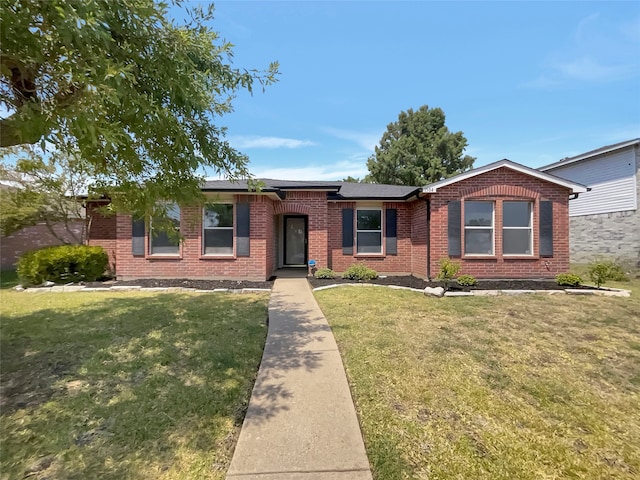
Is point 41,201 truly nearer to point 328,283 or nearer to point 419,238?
point 328,283

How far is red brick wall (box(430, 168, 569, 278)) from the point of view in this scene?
10.5 metres

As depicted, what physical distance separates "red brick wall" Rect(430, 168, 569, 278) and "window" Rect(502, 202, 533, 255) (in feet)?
0.61

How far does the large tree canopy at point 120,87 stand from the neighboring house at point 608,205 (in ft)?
49.6

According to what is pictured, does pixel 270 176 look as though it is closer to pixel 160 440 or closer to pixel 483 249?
pixel 483 249

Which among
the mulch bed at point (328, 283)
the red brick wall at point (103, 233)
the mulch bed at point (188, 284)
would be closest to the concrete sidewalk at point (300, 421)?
the mulch bed at point (188, 284)

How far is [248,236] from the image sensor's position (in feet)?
34.7

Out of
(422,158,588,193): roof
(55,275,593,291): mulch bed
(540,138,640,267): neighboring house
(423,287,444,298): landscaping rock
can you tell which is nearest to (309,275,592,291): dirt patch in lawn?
(55,275,593,291): mulch bed

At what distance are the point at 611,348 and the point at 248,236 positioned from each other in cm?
906

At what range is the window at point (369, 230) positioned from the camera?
12.6 meters

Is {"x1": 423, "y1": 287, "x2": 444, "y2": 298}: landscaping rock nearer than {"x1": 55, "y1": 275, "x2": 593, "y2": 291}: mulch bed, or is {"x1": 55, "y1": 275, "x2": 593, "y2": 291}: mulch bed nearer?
{"x1": 423, "y1": 287, "x2": 444, "y2": 298}: landscaping rock

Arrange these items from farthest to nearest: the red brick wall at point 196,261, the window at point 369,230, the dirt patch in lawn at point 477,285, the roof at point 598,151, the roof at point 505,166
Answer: the roof at point 598,151 → the window at point 369,230 → the red brick wall at point 196,261 → the roof at point 505,166 → the dirt patch in lawn at point 477,285

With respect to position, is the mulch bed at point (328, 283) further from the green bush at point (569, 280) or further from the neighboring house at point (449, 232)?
the neighboring house at point (449, 232)

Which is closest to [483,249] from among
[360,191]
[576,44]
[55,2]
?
[360,191]

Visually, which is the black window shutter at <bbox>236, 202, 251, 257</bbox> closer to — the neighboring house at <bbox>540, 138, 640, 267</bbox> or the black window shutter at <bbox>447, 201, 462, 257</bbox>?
the black window shutter at <bbox>447, 201, 462, 257</bbox>
